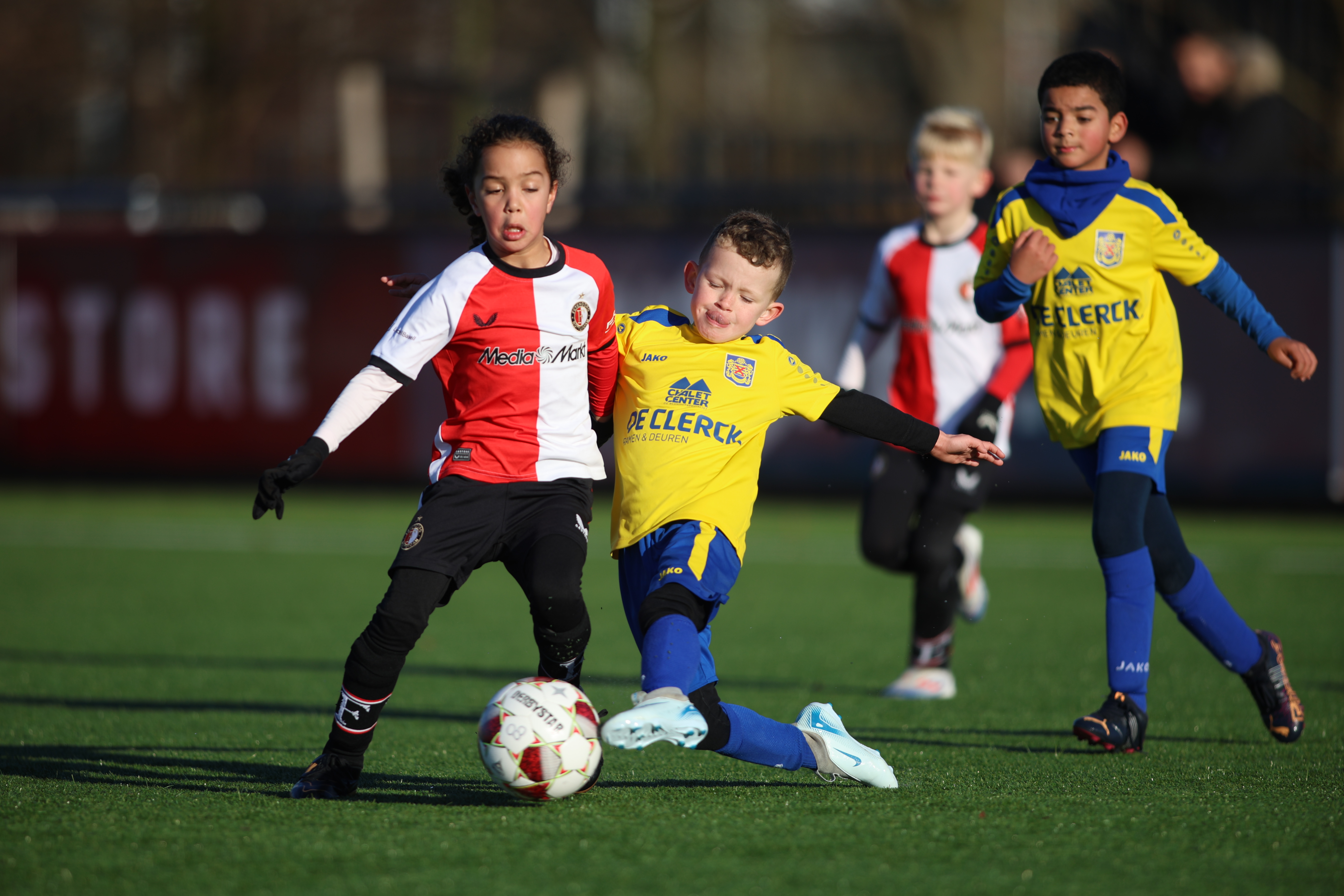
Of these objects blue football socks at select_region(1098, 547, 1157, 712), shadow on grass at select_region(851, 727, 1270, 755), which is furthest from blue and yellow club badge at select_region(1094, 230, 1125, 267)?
shadow on grass at select_region(851, 727, 1270, 755)

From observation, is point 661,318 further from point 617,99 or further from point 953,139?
point 617,99

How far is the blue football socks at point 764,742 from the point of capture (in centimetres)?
379

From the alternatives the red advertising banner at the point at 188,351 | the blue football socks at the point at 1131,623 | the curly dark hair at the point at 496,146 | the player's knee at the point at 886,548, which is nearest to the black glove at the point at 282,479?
the curly dark hair at the point at 496,146

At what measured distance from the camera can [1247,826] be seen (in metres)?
3.62

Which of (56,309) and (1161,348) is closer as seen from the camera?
(1161,348)

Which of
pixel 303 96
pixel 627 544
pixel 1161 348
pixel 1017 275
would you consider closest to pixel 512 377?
pixel 627 544

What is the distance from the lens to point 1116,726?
4.55 meters

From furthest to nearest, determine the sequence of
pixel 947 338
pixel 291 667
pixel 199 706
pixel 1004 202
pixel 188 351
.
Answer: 1. pixel 188 351
2. pixel 291 667
3. pixel 947 338
4. pixel 199 706
5. pixel 1004 202

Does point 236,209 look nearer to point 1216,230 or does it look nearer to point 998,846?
point 1216,230

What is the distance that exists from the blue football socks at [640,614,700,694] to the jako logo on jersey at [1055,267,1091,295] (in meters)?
1.92

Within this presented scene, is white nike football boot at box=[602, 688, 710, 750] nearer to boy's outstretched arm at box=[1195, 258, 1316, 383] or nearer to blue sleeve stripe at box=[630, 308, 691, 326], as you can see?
blue sleeve stripe at box=[630, 308, 691, 326]

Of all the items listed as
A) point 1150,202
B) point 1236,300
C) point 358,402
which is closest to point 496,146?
point 358,402

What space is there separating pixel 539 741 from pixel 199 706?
2.56 meters

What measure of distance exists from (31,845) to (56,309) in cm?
1341
